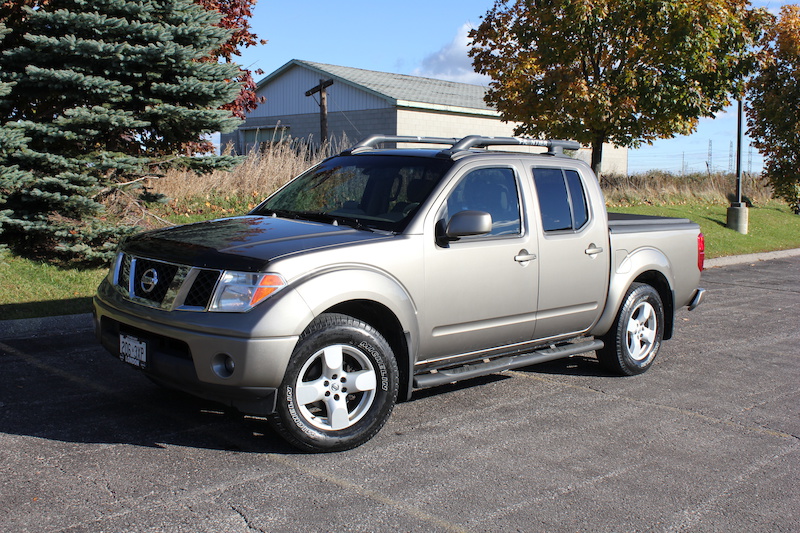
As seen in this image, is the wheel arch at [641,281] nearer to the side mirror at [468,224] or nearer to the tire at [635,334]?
the tire at [635,334]

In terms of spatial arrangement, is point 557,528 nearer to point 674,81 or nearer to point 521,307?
point 521,307

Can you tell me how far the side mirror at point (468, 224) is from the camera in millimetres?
5297

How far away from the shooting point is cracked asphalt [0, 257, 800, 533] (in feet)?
13.0

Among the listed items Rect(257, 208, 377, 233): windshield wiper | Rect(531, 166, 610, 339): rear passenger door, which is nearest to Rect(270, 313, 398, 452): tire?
Rect(257, 208, 377, 233): windshield wiper

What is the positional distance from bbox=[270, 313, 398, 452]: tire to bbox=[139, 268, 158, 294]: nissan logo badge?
1037 millimetres

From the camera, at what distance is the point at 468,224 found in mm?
5301

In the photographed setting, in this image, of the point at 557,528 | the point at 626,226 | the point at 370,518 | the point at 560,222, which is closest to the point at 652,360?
the point at 626,226

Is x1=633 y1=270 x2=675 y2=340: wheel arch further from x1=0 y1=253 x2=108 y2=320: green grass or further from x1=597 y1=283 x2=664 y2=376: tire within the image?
x1=0 y1=253 x2=108 y2=320: green grass

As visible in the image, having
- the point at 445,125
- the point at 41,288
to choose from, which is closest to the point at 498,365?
the point at 41,288

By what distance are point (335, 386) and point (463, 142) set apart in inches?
88.0

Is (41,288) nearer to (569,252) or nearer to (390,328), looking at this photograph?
(390,328)

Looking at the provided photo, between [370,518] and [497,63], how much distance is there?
1493 centimetres

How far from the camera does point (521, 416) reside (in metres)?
5.72

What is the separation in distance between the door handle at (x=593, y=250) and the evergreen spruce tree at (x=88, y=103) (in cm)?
632
